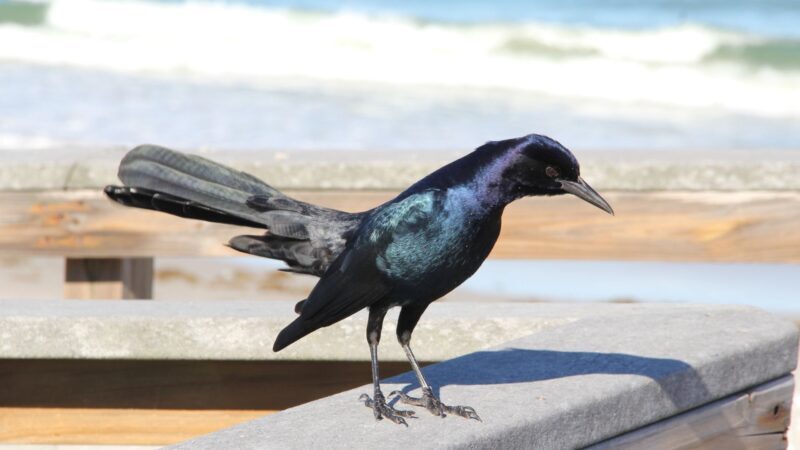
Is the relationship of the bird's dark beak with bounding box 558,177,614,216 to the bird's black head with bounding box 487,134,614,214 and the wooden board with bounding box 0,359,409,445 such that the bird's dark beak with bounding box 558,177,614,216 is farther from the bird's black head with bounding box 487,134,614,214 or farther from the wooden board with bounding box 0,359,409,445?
the wooden board with bounding box 0,359,409,445

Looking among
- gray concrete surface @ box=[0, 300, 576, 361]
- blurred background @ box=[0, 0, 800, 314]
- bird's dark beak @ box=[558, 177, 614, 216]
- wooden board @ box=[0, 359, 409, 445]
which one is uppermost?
bird's dark beak @ box=[558, 177, 614, 216]

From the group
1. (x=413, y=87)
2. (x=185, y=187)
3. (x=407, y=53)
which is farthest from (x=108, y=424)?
(x=407, y=53)

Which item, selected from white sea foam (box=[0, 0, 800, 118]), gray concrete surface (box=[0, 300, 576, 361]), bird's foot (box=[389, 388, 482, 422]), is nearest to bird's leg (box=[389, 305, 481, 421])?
bird's foot (box=[389, 388, 482, 422])

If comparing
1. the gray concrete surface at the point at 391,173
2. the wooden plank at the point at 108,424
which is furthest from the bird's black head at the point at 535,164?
the gray concrete surface at the point at 391,173

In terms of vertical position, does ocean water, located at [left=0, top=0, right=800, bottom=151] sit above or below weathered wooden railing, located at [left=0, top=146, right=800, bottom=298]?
below

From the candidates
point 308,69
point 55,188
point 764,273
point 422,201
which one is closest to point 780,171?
point 422,201

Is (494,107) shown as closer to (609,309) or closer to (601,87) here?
(601,87)
